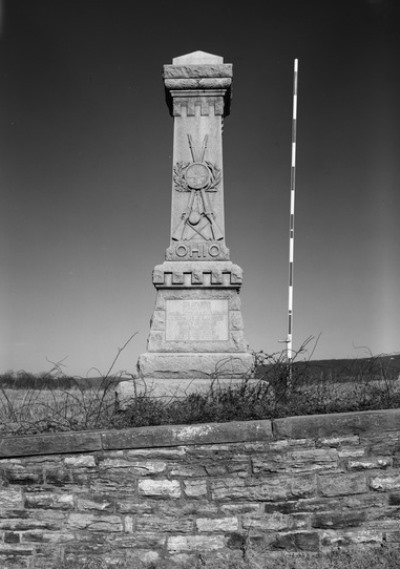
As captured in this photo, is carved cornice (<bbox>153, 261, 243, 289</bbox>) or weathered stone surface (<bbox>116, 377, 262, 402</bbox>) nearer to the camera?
weathered stone surface (<bbox>116, 377, 262, 402</bbox>)

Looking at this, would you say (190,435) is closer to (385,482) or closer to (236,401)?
(236,401)

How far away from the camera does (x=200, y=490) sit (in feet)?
11.1

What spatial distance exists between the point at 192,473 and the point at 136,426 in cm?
56

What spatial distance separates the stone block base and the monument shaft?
1 centimetres

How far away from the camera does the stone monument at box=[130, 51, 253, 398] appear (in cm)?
570

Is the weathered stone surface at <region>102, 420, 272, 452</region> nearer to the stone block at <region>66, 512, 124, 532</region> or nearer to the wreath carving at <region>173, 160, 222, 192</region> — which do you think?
the stone block at <region>66, 512, 124, 532</region>

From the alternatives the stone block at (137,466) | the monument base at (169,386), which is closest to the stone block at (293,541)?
the stone block at (137,466)

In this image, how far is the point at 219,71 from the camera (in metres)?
6.30

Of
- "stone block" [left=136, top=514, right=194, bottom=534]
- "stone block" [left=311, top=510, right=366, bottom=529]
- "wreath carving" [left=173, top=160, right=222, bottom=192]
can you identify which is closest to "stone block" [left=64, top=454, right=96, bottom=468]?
"stone block" [left=136, top=514, right=194, bottom=534]

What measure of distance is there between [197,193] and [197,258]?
82cm

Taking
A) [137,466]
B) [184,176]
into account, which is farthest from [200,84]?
[137,466]

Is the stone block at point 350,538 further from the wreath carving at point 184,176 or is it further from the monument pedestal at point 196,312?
the wreath carving at point 184,176

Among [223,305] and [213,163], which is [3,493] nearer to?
[223,305]

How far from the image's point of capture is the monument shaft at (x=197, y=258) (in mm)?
5719
